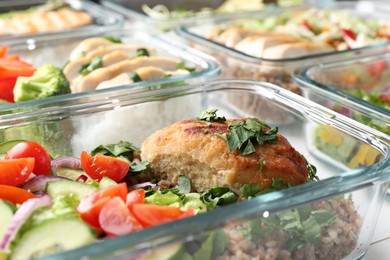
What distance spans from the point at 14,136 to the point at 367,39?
2107mm

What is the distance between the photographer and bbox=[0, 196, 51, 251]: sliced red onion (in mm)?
1314

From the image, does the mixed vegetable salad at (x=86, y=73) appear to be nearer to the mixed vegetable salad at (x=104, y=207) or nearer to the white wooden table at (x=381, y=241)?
the mixed vegetable salad at (x=104, y=207)

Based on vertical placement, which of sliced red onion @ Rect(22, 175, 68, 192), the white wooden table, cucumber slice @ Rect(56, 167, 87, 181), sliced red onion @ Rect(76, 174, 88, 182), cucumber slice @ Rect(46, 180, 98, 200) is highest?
cucumber slice @ Rect(46, 180, 98, 200)

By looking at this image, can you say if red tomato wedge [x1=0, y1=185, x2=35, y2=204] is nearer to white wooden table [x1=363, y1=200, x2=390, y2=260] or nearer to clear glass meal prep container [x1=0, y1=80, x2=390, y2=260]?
clear glass meal prep container [x1=0, y1=80, x2=390, y2=260]

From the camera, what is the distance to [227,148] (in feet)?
5.49

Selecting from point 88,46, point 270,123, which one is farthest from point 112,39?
point 270,123

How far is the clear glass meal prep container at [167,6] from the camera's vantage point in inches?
140

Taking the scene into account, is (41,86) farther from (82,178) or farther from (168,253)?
(168,253)

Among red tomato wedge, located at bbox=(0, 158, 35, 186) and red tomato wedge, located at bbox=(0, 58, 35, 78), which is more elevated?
red tomato wedge, located at bbox=(0, 158, 35, 186)

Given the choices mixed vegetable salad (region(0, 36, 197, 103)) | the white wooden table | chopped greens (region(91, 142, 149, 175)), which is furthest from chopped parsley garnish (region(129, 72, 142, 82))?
the white wooden table

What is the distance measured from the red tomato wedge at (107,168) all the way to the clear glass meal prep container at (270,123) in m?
0.28

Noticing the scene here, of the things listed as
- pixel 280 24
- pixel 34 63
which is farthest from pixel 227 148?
pixel 280 24

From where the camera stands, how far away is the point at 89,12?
3877 mm

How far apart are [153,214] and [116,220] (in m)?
0.08
